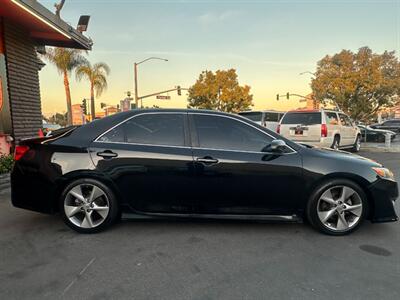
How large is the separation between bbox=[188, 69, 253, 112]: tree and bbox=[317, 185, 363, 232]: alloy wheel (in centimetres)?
4266

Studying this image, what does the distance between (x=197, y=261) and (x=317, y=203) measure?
1662 millimetres

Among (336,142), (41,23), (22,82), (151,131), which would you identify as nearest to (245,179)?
(151,131)

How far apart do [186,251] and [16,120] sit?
7.26 meters

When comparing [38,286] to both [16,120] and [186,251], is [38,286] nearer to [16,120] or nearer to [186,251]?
[186,251]

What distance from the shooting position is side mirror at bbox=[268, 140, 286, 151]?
3.69 meters

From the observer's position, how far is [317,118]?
10.5 m

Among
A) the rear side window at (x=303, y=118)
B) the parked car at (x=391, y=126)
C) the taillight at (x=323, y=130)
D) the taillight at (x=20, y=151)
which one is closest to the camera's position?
the taillight at (x=20, y=151)

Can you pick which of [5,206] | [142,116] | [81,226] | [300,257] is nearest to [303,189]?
[300,257]

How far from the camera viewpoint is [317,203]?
12.5 ft

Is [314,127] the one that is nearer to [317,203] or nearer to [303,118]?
[303,118]

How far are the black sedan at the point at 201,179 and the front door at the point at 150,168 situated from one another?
0.04ft

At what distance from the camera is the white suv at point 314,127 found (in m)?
10.4

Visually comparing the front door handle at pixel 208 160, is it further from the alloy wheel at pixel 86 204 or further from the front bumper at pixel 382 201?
the front bumper at pixel 382 201

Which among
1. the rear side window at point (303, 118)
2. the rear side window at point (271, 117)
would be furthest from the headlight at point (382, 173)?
the rear side window at point (271, 117)
